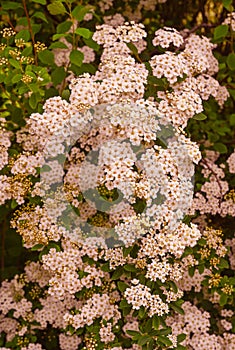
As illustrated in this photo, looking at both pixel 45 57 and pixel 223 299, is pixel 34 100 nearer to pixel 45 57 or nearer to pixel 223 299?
pixel 45 57

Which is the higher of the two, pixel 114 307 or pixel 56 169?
pixel 56 169

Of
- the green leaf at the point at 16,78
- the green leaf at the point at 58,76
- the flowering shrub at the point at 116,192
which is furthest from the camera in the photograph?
the green leaf at the point at 58,76

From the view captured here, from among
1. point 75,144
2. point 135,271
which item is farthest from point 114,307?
point 75,144

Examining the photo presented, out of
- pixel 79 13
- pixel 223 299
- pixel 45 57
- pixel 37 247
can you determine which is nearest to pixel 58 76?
pixel 45 57

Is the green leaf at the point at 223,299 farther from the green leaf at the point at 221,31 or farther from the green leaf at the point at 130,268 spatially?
the green leaf at the point at 221,31

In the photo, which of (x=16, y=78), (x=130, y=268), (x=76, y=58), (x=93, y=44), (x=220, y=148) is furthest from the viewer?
(x=220, y=148)

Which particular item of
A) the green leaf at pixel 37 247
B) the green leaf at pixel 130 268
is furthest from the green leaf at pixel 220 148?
the green leaf at pixel 37 247

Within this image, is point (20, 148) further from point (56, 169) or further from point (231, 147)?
point (231, 147)

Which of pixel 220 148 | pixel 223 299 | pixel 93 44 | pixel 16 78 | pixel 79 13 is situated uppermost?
pixel 79 13
